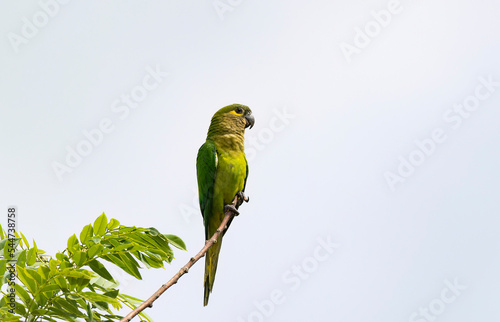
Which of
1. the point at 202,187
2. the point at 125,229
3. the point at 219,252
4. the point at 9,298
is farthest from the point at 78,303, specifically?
the point at 202,187

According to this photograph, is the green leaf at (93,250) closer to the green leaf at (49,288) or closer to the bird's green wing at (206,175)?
the green leaf at (49,288)

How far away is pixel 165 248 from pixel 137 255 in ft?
0.51

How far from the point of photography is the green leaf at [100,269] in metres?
2.55

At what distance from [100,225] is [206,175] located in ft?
9.06

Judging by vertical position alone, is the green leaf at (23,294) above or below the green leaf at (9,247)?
below

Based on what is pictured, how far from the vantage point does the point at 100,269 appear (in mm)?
2555

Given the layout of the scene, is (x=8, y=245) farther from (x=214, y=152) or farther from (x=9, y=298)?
(x=214, y=152)

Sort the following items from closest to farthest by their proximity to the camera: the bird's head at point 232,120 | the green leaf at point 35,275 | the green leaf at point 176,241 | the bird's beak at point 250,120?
the green leaf at point 35,275, the green leaf at point 176,241, the bird's head at point 232,120, the bird's beak at point 250,120

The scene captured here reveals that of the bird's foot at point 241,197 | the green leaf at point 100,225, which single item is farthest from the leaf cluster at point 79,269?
the bird's foot at point 241,197

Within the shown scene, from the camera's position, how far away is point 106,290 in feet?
8.10

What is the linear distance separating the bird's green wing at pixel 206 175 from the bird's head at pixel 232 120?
33 cm

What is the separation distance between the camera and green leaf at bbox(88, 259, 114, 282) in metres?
2.55

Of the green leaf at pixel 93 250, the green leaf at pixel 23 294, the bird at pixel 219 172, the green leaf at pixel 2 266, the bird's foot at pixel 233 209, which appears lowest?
the green leaf at pixel 23 294

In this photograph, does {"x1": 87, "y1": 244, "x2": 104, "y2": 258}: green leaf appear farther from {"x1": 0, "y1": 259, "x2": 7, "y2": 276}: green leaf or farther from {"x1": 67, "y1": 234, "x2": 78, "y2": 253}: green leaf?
{"x1": 0, "y1": 259, "x2": 7, "y2": 276}: green leaf
